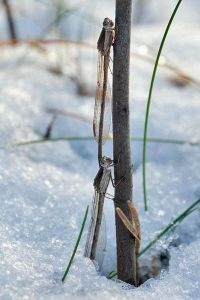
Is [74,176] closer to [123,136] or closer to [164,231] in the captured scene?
[164,231]

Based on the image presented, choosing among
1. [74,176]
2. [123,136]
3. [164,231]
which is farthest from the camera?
[74,176]

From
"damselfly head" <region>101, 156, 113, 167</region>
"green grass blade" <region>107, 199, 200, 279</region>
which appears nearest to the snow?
"green grass blade" <region>107, 199, 200, 279</region>

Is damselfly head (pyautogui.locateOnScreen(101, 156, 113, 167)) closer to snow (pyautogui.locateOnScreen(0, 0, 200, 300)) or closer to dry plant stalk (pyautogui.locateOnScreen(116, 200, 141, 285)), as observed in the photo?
dry plant stalk (pyautogui.locateOnScreen(116, 200, 141, 285))

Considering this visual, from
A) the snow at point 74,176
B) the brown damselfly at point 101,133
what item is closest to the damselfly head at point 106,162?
the brown damselfly at point 101,133

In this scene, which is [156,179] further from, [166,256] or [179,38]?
[179,38]

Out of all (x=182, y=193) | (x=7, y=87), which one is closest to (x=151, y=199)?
(x=182, y=193)

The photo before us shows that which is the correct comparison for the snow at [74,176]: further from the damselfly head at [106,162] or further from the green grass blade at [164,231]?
the damselfly head at [106,162]

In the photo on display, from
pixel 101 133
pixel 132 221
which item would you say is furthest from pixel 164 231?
pixel 101 133
